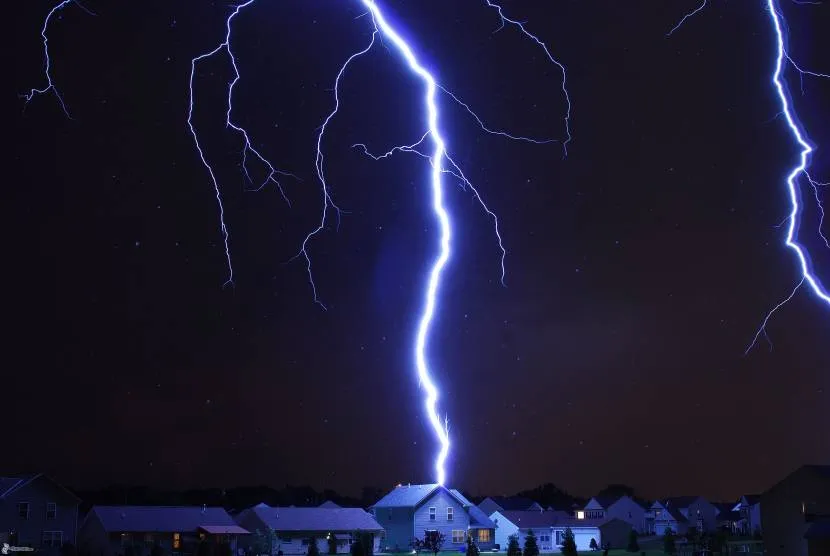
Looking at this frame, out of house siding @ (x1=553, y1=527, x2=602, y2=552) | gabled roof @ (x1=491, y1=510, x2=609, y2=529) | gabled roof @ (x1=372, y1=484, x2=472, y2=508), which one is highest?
gabled roof @ (x1=372, y1=484, x2=472, y2=508)

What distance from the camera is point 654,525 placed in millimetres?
72250

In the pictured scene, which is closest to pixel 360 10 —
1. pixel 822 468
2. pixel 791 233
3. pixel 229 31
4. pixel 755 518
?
pixel 229 31

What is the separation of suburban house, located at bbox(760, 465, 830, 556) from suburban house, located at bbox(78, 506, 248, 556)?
19.0 meters

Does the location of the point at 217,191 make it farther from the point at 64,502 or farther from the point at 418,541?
the point at 418,541

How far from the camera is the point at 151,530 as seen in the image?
40.7 metres

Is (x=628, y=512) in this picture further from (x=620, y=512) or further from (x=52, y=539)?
(x=52, y=539)

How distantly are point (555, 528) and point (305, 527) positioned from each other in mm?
16374

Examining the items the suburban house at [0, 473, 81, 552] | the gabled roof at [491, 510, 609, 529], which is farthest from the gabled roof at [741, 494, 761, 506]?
the suburban house at [0, 473, 81, 552]

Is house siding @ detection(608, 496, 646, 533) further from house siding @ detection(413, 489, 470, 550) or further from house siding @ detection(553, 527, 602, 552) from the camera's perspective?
house siding @ detection(413, 489, 470, 550)

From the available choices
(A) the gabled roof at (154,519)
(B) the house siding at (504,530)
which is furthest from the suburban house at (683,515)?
(A) the gabled roof at (154,519)

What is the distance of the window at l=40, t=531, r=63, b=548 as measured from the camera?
3756cm

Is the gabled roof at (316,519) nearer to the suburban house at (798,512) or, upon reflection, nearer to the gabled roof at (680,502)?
the suburban house at (798,512)

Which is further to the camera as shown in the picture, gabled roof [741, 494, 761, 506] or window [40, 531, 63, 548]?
gabled roof [741, 494, 761, 506]

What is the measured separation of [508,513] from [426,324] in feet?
99.0
